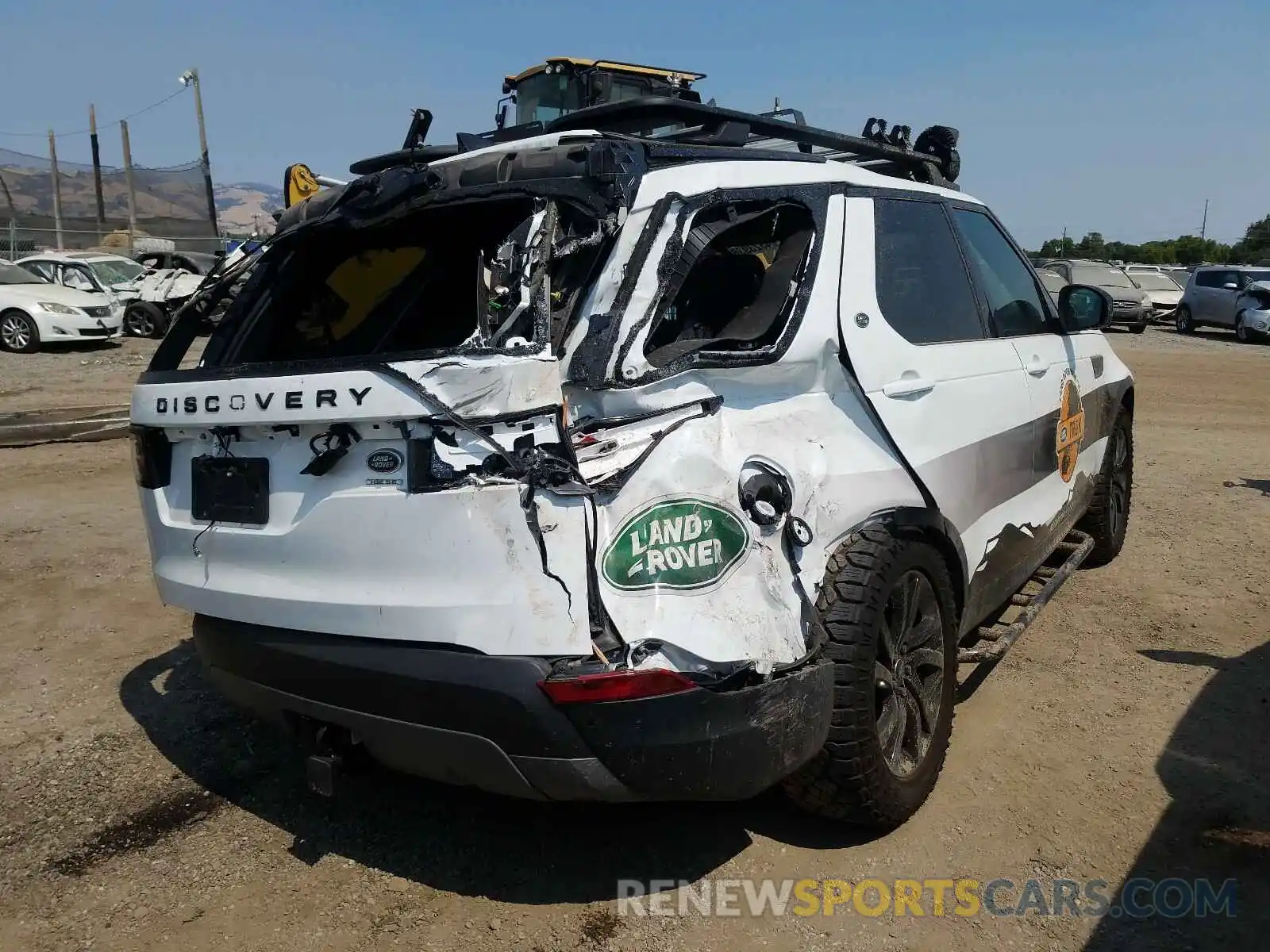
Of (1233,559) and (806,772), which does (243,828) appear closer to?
(806,772)

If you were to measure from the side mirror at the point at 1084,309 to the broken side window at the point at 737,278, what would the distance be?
212 cm

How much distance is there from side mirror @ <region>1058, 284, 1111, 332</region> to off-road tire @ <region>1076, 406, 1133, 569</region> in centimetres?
102

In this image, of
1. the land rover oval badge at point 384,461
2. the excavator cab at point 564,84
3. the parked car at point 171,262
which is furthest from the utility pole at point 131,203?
the land rover oval badge at point 384,461

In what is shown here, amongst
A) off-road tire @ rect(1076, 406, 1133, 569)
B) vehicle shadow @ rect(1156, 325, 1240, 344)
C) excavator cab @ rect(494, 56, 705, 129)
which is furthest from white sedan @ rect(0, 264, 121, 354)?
vehicle shadow @ rect(1156, 325, 1240, 344)

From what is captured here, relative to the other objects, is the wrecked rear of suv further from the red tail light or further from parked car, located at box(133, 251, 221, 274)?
parked car, located at box(133, 251, 221, 274)

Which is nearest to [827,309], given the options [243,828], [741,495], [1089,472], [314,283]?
[741,495]

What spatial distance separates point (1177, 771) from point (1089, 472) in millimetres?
1915

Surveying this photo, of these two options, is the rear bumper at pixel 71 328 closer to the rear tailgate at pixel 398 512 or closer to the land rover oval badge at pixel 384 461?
the rear tailgate at pixel 398 512

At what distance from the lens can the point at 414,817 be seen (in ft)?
10.4

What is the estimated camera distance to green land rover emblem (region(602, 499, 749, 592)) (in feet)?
7.52

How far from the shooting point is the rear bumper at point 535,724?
227 centimetres

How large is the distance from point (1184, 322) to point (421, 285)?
24.7m

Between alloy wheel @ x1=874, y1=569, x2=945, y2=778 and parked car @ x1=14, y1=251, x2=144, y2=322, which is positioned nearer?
alloy wheel @ x1=874, y1=569, x2=945, y2=778

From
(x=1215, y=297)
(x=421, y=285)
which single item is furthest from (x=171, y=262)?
(x=1215, y=297)
